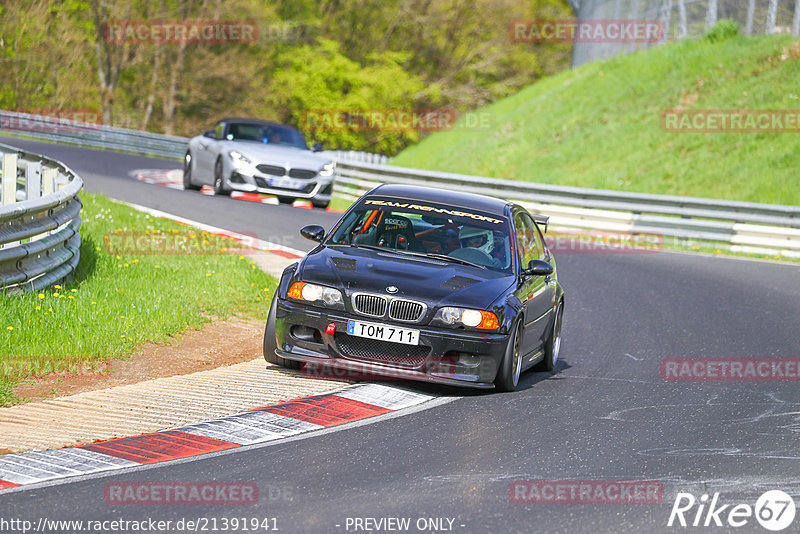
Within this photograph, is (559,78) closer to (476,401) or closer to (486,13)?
(486,13)

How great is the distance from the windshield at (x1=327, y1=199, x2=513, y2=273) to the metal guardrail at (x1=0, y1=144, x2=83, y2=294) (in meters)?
2.51

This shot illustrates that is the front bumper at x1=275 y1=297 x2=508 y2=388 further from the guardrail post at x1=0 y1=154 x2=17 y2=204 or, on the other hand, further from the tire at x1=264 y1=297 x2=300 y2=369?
the guardrail post at x1=0 y1=154 x2=17 y2=204

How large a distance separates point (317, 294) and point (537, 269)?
180cm

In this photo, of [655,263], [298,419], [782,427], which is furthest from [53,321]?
[655,263]

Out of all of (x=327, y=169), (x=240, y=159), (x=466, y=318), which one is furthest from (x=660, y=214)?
(x=466, y=318)

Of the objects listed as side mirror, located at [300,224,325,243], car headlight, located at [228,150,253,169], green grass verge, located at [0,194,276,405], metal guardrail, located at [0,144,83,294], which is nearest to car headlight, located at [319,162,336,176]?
car headlight, located at [228,150,253,169]

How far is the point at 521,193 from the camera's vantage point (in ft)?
81.9

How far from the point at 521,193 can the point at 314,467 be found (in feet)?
63.8

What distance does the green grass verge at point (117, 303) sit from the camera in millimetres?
8258

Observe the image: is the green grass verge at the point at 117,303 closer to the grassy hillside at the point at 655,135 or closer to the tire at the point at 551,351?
the tire at the point at 551,351

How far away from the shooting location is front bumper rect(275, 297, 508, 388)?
7.92m

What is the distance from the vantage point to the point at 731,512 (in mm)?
5527

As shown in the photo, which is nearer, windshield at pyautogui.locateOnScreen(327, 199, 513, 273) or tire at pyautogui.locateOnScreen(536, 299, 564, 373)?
windshield at pyautogui.locateOnScreen(327, 199, 513, 273)

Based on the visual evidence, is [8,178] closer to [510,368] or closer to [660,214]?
[510,368]
